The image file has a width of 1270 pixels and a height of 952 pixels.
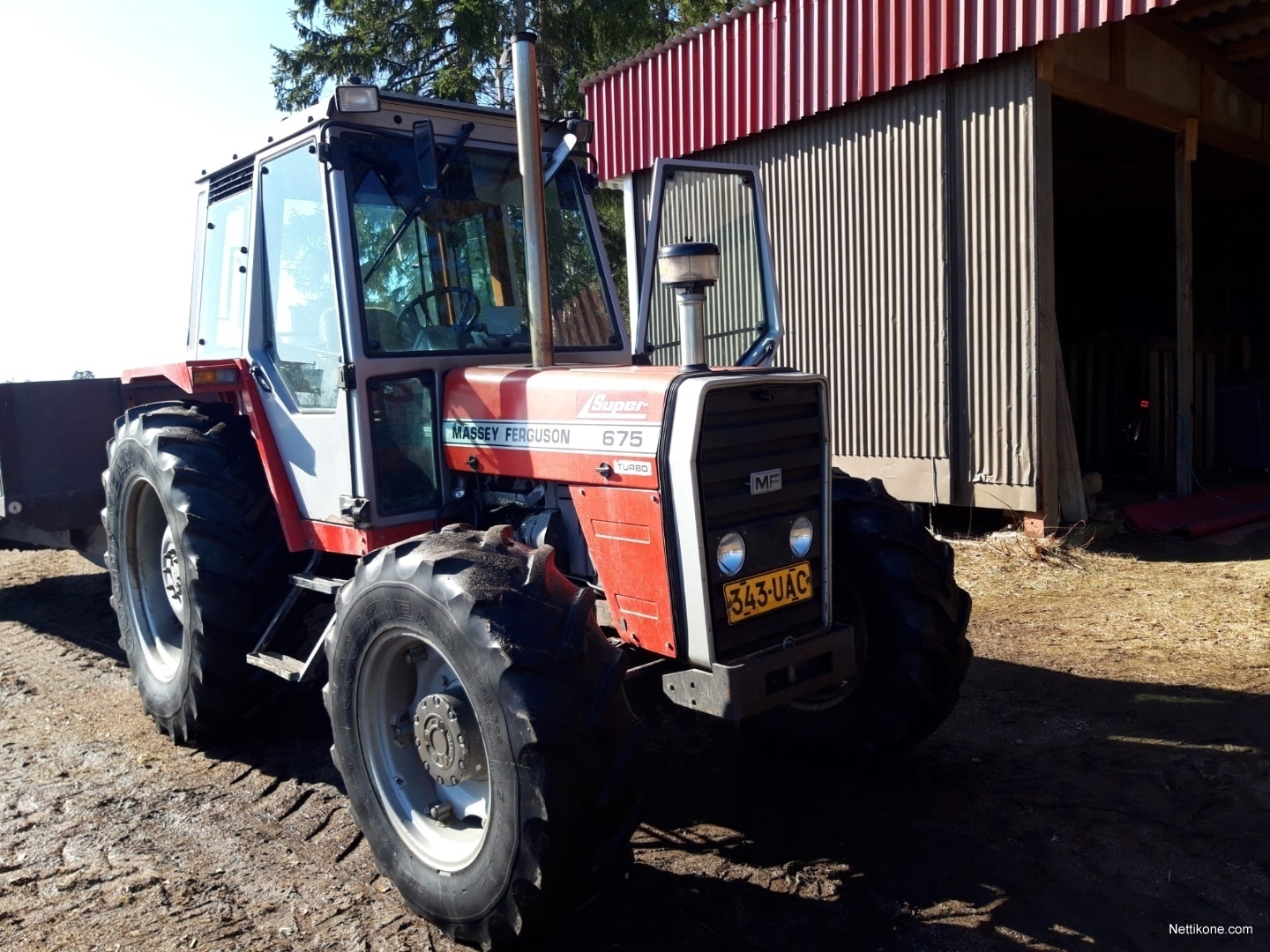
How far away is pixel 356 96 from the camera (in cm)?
391

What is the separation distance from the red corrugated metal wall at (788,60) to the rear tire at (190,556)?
6059mm

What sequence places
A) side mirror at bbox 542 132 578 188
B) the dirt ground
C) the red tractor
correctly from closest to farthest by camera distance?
the red tractor → the dirt ground → side mirror at bbox 542 132 578 188

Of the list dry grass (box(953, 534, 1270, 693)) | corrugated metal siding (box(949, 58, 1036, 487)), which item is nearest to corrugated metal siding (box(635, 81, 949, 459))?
corrugated metal siding (box(949, 58, 1036, 487))

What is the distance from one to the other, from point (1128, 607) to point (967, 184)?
11.3 feet

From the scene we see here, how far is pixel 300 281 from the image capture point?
14.3 ft

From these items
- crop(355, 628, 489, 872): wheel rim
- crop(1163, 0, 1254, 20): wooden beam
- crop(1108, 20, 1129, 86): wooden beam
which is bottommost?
crop(355, 628, 489, 872): wheel rim

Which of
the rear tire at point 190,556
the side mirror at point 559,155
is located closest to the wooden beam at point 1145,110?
the side mirror at point 559,155

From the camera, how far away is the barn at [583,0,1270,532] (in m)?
7.89

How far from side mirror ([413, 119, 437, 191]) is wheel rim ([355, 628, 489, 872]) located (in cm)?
173

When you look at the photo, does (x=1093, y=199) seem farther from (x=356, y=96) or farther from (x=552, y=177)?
(x=356, y=96)

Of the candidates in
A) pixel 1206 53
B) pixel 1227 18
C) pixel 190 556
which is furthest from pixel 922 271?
pixel 190 556

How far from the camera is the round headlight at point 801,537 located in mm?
3588

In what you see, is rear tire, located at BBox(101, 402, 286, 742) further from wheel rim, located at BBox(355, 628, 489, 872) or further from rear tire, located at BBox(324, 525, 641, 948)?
wheel rim, located at BBox(355, 628, 489, 872)

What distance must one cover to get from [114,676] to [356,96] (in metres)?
3.80
